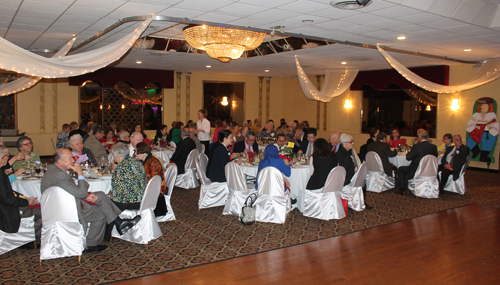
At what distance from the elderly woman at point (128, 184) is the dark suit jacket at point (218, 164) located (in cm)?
170

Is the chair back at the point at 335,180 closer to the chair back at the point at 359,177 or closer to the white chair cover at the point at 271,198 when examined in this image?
the chair back at the point at 359,177

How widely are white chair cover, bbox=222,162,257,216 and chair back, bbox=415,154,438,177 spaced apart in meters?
3.43

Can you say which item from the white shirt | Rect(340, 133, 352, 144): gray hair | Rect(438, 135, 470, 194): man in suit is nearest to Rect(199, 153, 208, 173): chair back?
Rect(340, 133, 352, 144): gray hair

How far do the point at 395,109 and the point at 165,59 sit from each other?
7812mm

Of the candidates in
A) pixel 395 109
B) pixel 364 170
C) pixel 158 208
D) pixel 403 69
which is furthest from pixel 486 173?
pixel 158 208

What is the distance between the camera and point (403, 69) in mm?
7004

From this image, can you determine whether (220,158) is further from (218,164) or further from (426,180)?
(426,180)

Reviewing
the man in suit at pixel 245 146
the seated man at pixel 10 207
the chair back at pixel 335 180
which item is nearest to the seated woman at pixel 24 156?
the seated man at pixel 10 207

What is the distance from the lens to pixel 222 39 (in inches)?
241

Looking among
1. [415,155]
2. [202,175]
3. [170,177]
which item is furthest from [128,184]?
[415,155]

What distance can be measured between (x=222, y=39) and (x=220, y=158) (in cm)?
193

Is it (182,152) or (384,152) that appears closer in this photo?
(384,152)

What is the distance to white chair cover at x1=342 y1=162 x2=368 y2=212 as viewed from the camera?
6176 mm

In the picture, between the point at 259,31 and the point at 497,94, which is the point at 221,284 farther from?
the point at 497,94
